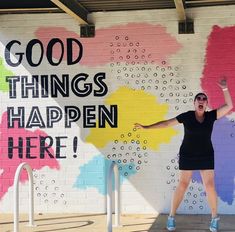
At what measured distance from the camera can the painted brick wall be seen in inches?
315

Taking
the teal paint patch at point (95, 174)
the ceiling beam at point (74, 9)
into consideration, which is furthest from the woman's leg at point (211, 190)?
the ceiling beam at point (74, 9)

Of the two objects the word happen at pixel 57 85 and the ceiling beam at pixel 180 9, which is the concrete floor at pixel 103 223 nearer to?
the word happen at pixel 57 85

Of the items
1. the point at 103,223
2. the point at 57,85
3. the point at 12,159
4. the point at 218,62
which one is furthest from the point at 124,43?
the point at 103,223

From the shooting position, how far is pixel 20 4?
8.03 metres

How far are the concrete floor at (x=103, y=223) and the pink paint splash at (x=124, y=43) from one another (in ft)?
7.47

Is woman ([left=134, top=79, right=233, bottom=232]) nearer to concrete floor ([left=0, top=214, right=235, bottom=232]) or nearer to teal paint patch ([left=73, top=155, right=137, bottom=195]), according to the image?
concrete floor ([left=0, top=214, right=235, bottom=232])

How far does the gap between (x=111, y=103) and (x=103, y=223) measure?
70.7 inches

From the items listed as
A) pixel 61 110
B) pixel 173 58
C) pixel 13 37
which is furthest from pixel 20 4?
pixel 173 58

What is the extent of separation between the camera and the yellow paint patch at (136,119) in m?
8.12

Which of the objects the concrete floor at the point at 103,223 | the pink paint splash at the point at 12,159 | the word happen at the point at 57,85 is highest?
the word happen at the point at 57,85

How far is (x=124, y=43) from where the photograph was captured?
8.20m

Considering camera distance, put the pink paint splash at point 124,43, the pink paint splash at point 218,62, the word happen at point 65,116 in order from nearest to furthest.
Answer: the pink paint splash at point 218,62, the pink paint splash at point 124,43, the word happen at point 65,116

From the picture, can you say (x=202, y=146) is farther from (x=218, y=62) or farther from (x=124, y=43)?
(x=124, y=43)

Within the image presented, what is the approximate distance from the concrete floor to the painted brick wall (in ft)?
0.82
